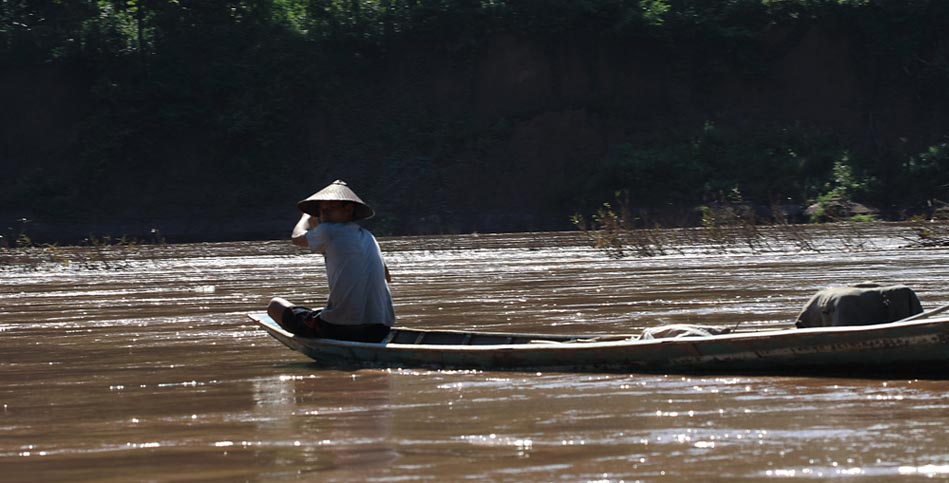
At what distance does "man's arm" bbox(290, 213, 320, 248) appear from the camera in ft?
32.8

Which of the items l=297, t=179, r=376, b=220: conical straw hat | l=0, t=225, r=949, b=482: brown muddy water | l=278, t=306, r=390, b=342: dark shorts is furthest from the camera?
l=278, t=306, r=390, b=342: dark shorts

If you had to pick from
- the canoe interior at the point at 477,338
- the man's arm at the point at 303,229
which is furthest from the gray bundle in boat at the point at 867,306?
the man's arm at the point at 303,229

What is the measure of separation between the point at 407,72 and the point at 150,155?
27.3 ft

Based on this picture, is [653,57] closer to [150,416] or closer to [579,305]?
[579,305]

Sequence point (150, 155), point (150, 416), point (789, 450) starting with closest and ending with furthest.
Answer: point (789, 450) → point (150, 416) → point (150, 155)

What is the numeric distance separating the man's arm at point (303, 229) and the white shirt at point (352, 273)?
8cm

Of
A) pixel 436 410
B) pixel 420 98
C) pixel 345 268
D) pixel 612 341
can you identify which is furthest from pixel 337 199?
pixel 420 98

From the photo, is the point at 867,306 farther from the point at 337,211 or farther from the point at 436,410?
the point at 337,211

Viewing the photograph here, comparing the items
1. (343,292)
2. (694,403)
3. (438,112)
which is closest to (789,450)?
(694,403)

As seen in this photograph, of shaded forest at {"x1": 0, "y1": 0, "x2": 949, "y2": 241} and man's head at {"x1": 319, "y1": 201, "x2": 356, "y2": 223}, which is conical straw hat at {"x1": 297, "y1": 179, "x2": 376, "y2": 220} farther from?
shaded forest at {"x1": 0, "y1": 0, "x2": 949, "y2": 241}

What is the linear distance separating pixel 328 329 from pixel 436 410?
2778 millimetres

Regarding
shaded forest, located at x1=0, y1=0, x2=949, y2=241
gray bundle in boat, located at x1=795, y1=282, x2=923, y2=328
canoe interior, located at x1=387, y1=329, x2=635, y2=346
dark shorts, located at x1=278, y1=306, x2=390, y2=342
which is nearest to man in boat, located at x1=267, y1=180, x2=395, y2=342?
dark shorts, located at x1=278, y1=306, x2=390, y2=342

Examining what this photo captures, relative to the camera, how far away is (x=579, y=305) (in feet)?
47.8

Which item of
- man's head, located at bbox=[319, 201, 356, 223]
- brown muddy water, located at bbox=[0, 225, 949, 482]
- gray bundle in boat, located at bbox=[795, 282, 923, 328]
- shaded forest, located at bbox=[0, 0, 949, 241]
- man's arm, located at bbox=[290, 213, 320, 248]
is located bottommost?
brown muddy water, located at bbox=[0, 225, 949, 482]
